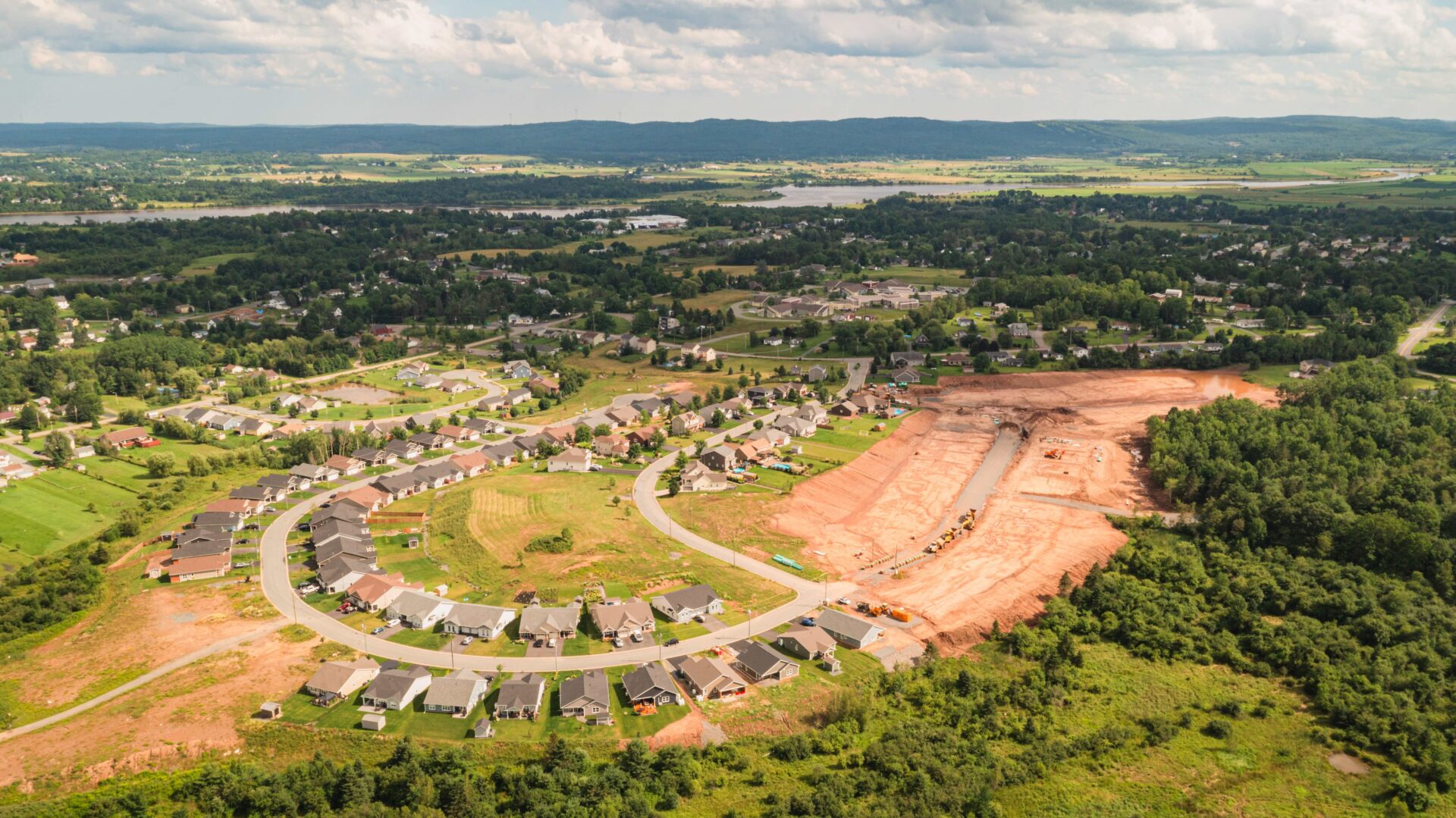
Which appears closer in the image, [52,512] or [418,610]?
[418,610]

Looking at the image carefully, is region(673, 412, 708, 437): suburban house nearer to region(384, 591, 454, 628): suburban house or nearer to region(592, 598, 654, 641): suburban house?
region(592, 598, 654, 641): suburban house

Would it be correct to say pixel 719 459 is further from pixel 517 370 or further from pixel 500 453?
pixel 517 370

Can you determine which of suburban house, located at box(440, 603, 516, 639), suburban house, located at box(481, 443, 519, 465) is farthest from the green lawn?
suburban house, located at box(440, 603, 516, 639)

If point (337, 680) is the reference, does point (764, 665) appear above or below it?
below

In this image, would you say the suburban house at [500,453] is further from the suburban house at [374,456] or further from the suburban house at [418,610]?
the suburban house at [418,610]

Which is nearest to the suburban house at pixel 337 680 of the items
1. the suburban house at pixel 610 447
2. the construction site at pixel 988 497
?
the construction site at pixel 988 497

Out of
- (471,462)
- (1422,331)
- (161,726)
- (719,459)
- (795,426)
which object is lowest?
(161,726)

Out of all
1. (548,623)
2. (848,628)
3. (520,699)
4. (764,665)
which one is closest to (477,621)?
(548,623)

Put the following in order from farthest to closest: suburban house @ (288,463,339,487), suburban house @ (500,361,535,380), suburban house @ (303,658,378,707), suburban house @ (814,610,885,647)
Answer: suburban house @ (500,361,535,380)
suburban house @ (288,463,339,487)
suburban house @ (814,610,885,647)
suburban house @ (303,658,378,707)
